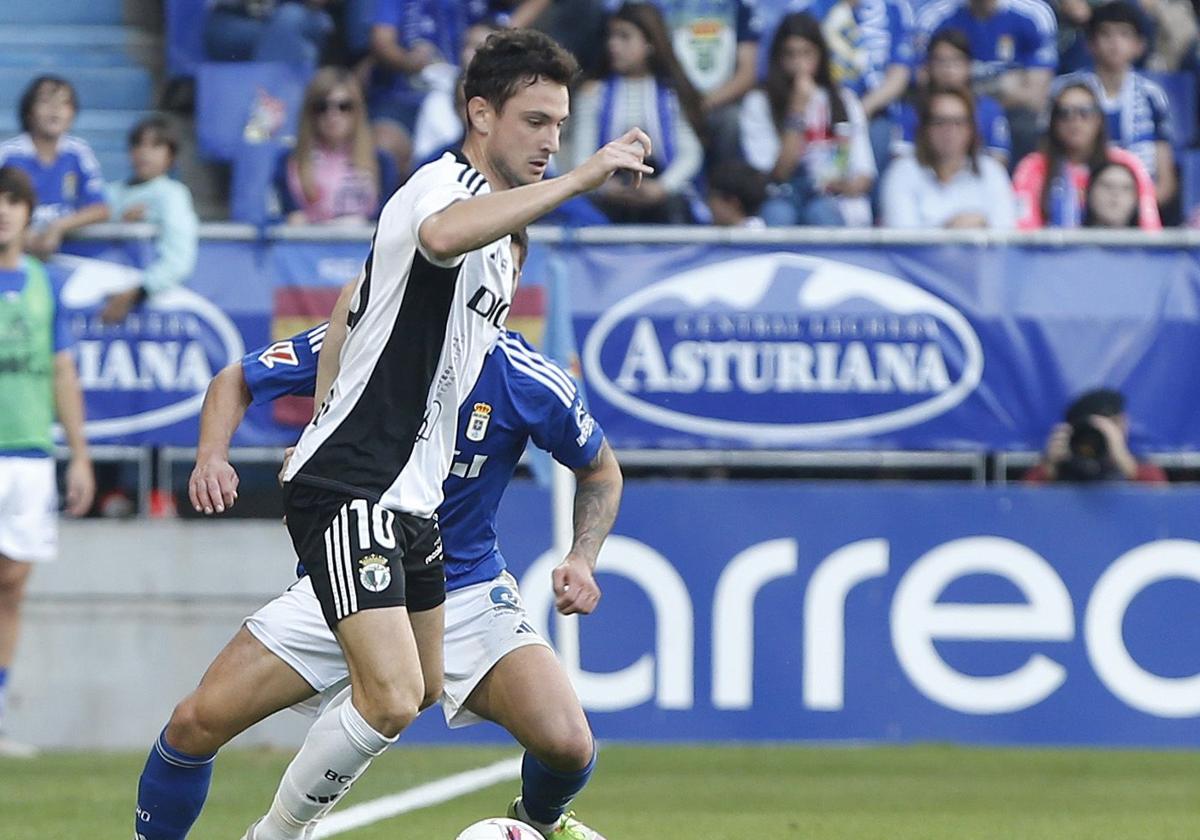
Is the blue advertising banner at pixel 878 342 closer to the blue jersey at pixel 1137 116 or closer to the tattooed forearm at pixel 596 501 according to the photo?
the blue jersey at pixel 1137 116

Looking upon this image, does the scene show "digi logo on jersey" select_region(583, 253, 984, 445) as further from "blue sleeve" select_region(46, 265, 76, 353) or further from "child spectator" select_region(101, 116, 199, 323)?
"blue sleeve" select_region(46, 265, 76, 353)

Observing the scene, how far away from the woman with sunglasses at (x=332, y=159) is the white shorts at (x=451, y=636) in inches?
209

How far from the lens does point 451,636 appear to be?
627 centimetres

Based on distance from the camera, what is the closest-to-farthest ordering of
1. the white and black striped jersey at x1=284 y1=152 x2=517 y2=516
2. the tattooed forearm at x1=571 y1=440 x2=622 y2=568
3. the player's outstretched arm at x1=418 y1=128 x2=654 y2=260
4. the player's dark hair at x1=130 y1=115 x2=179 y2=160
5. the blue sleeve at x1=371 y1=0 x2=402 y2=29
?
the player's outstretched arm at x1=418 y1=128 x2=654 y2=260, the white and black striped jersey at x1=284 y1=152 x2=517 y2=516, the tattooed forearm at x1=571 y1=440 x2=622 y2=568, the player's dark hair at x1=130 y1=115 x2=179 y2=160, the blue sleeve at x1=371 y1=0 x2=402 y2=29

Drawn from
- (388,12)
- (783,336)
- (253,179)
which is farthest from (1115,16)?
(253,179)

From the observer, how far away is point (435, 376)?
17.6ft

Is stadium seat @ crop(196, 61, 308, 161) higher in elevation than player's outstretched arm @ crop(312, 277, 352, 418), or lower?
higher

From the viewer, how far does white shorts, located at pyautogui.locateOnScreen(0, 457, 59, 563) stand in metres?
9.77

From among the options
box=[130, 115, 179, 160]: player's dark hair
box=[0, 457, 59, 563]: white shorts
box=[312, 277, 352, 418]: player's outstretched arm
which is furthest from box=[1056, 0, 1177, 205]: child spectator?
box=[312, 277, 352, 418]: player's outstretched arm

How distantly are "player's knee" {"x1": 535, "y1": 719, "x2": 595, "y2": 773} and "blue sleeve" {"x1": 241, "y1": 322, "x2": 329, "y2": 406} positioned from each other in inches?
46.1

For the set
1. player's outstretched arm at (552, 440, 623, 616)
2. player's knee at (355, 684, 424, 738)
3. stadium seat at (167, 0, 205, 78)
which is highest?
stadium seat at (167, 0, 205, 78)

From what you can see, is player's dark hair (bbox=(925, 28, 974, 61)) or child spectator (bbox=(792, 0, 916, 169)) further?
child spectator (bbox=(792, 0, 916, 169))

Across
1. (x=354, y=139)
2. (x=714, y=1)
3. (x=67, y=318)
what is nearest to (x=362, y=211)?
(x=354, y=139)

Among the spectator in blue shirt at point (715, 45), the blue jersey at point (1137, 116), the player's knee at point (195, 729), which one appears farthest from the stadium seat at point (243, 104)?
the player's knee at point (195, 729)
